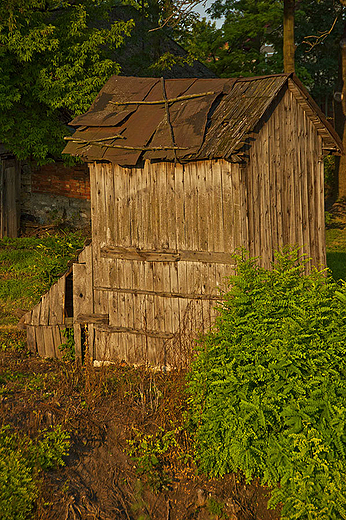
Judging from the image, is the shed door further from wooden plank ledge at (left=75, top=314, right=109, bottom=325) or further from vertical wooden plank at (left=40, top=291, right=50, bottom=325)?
wooden plank ledge at (left=75, top=314, right=109, bottom=325)

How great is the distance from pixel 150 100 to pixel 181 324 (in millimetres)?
3517

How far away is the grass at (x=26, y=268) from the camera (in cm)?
1082

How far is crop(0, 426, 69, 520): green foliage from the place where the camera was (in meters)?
5.43

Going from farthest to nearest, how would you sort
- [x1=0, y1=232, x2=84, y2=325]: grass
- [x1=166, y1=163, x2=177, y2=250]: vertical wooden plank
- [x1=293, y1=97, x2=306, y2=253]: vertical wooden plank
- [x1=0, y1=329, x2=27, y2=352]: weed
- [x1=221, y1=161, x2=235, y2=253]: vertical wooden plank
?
1. [x1=0, y1=232, x2=84, y2=325]: grass
2. [x1=0, y1=329, x2=27, y2=352]: weed
3. [x1=293, y1=97, x2=306, y2=253]: vertical wooden plank
4. [x1=166, y1=163, x2=177, y2=250]: vertical wooden plank
5. [x1=221, y1=161, x2=235, y2=253]: vertical wooden plank

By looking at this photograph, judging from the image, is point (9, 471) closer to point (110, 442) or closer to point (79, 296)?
point (110, 442)

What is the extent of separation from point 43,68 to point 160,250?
10.3 m

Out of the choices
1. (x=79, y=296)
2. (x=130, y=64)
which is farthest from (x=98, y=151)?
(x=130, y=64)

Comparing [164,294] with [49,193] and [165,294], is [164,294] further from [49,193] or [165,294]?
[49,193]

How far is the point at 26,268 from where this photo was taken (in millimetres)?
14812

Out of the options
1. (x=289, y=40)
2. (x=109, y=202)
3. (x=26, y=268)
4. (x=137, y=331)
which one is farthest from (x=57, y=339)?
(x=289, y=40)

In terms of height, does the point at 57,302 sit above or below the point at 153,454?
above

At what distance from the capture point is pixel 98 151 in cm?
900

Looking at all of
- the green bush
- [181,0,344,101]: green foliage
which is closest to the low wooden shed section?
the green bush

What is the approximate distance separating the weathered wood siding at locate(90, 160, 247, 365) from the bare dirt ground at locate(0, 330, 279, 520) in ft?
1.86
